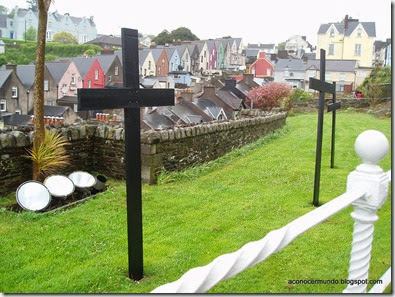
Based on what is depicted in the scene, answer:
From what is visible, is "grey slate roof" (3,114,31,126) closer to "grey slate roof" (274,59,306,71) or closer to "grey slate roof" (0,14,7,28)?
"grey slate roof" (0,14,7,28)

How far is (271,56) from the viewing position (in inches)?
2442

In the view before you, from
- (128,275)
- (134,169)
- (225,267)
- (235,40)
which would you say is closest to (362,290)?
(225,267)

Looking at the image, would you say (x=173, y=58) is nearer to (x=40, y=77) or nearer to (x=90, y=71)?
(x=90, y=71)

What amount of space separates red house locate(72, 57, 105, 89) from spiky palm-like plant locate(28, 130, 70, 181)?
30.7 metres

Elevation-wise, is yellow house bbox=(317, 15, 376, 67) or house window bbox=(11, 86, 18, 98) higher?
yellow house bbox=(317, 15, 376, 67)

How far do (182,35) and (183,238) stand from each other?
1563 inches

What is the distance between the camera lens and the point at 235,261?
4.33 ft

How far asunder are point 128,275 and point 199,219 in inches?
72.5

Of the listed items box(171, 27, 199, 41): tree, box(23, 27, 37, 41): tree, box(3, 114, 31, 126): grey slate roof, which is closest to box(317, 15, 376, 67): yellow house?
box(171, 27, 199, 41): tree

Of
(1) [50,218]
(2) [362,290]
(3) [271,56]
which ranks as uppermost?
(3) [271,56]

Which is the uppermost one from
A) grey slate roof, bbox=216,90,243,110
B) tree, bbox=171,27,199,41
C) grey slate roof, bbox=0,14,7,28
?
grey slate roof, bbox=0,14,7,28

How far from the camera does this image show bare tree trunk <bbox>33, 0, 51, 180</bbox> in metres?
6.61

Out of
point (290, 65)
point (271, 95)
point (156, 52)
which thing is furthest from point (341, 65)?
point (271, 95)

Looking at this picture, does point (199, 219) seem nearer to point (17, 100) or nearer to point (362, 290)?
point (362, 290)
